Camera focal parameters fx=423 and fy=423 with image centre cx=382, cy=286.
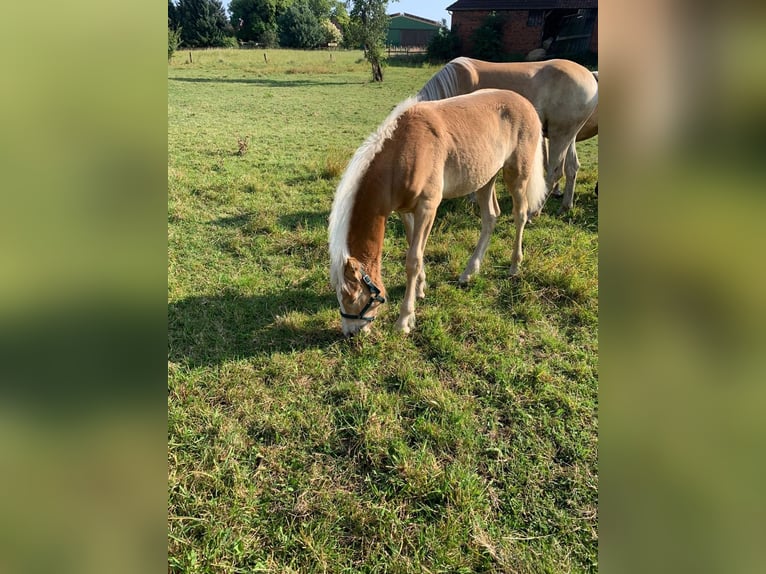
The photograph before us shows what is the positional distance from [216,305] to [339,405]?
70.4 inches

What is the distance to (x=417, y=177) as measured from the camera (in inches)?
143

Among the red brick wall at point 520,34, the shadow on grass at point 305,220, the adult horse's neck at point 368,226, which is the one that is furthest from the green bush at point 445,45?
the adult horse's neck at point 368,226

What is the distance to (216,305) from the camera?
13.3ft

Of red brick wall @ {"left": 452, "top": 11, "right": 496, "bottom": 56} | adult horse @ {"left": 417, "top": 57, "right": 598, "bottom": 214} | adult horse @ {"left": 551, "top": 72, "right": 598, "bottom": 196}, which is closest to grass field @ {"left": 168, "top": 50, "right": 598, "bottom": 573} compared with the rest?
adult horse @ {"left": 417, "top": 57, "right": 598, "bottom": 214}

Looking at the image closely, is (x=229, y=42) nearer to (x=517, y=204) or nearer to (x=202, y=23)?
(x=202, y=23)

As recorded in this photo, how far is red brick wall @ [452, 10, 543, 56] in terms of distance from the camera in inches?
1014

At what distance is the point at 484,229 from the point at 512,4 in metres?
27.1

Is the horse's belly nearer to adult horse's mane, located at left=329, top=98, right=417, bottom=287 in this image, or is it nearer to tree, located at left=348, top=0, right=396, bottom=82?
adult horse's mane, located at left=329, top=98, right=417, bottom=287

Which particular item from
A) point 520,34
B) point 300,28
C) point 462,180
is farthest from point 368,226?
point 300,28

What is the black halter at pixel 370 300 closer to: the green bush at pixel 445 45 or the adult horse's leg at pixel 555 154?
the adult horse's leg at pixel 555 154

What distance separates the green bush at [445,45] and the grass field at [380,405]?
2691cm
